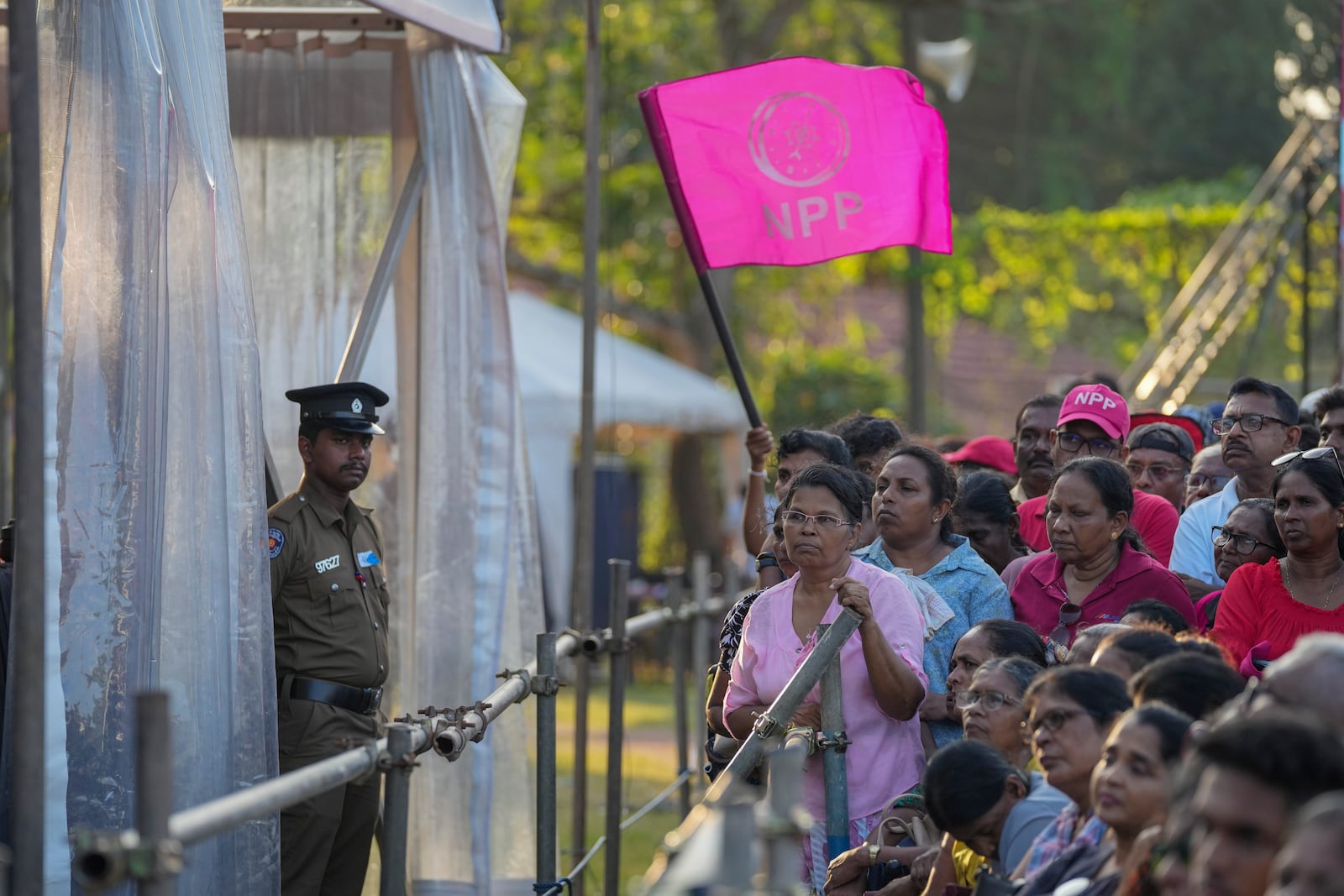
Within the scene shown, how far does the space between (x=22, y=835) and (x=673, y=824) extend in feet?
23.4

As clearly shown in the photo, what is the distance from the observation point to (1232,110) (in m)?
24.1

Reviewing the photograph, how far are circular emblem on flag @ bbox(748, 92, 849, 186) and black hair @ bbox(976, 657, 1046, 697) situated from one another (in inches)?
114

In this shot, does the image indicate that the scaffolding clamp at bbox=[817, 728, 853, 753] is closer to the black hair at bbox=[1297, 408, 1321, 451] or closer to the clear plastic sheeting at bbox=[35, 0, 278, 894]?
the clear plastic sheeting at bbox=[35, 0, 278, 894]

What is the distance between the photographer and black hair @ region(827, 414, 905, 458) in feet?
19.6

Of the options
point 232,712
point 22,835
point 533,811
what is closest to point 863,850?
point 232,712

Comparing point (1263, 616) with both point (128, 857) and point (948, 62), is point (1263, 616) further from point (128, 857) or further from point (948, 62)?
point (948, 62)

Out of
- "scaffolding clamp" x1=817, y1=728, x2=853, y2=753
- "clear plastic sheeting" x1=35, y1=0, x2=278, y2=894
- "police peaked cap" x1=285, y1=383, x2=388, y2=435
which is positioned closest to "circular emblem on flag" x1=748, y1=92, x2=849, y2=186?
"police peaked cap" x1=285, y1=383, x2=388, y2=435

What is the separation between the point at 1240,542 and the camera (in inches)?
203

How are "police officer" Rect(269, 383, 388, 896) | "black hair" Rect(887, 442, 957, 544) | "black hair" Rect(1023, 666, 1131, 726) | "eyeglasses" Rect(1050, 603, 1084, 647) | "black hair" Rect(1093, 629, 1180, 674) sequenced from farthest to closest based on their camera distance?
"police officer" Rect(269, 383, 388, 896), "black hair" Rect(887, 442, 957, 544), "eyeglasses" Rect(1050, 603, 1084, 647), "black hair" Rect(1093, 629, 1180, 674), "black hair" Rect(1023, 666, 1131, 726)

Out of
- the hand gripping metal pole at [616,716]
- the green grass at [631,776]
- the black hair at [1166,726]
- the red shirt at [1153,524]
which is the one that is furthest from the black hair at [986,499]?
the black hair at [1166,726]

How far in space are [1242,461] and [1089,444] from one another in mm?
504

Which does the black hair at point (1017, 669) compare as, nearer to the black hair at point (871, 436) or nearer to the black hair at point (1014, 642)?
the black hair at point (1014, 642)

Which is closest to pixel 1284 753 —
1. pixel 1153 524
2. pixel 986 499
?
pixel 986 499

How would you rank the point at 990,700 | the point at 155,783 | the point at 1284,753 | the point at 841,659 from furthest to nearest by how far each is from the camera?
the point at 841,659 → the point at 990,700 → the point at 155,783 → the point at 1284,753
